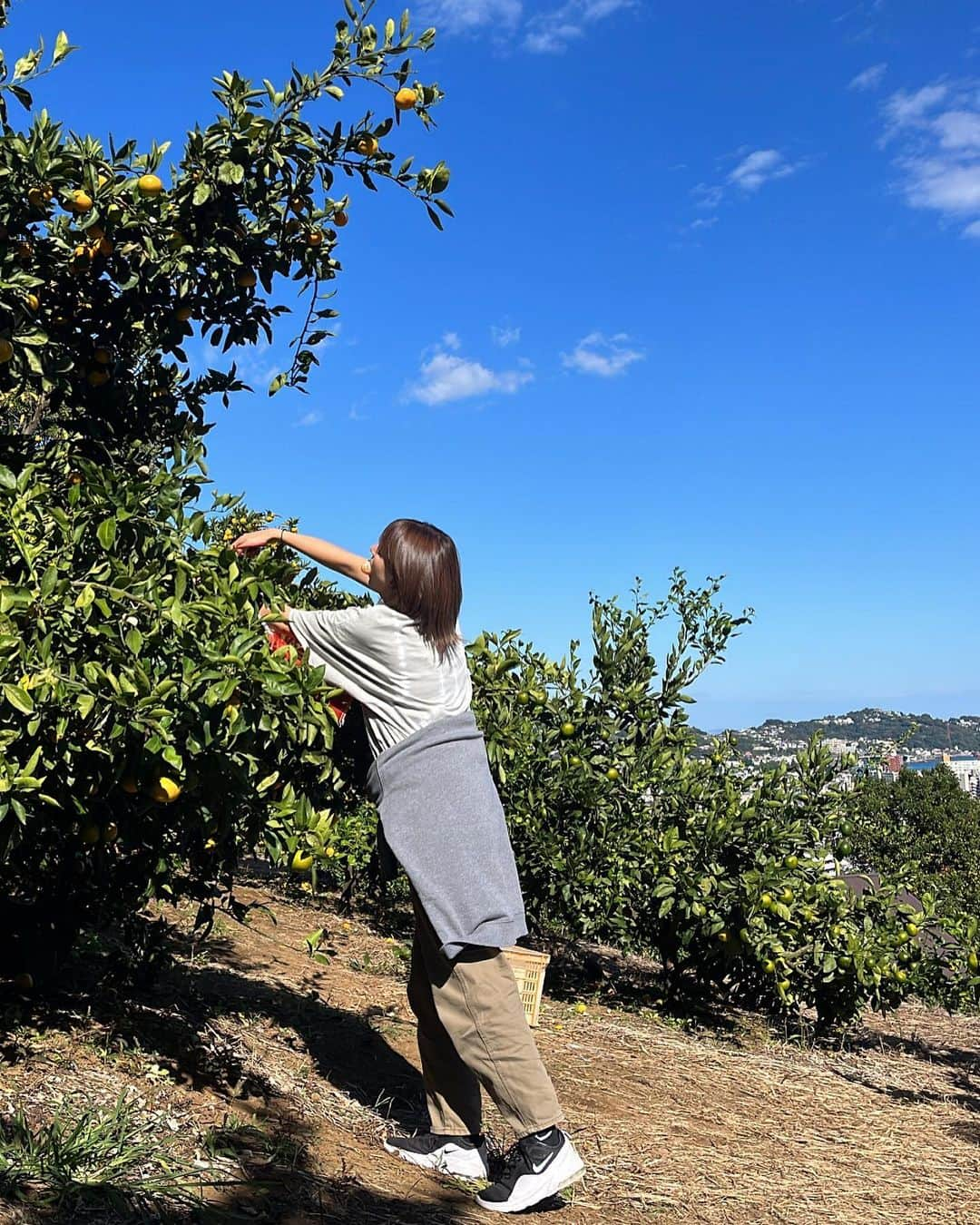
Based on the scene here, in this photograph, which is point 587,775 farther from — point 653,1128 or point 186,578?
point 186,578

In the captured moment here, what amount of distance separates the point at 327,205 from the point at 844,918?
4304 millimetres

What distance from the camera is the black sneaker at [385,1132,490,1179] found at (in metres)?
3.20

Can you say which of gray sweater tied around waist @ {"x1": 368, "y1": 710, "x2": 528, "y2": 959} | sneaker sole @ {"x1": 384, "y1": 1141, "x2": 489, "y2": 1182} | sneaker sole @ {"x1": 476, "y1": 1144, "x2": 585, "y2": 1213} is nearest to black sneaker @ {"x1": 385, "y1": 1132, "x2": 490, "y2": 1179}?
sneaker sole @ {"x1": 384, "y1": 1141, "x2": 489, "y2": 1182}

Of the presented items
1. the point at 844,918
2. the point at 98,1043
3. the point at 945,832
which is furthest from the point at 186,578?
the point at 945,832

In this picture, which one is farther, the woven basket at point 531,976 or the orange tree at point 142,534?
the woven basket at point 531,976

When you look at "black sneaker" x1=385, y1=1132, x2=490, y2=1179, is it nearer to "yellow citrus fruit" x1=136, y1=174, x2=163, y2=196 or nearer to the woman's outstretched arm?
the woman's outstretched arm

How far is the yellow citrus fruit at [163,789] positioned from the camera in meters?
2.51

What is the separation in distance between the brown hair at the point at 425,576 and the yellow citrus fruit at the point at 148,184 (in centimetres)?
114

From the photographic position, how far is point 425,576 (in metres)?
3.11

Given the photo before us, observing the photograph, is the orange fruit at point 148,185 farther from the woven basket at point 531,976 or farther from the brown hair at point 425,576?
the woven basket at point 531,976

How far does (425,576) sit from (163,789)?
930 mm

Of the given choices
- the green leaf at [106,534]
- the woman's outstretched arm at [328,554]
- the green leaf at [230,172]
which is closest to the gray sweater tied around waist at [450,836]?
the woman's outstretched arm at [328,554]

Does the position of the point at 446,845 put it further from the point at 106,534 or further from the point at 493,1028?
the point at 106,534

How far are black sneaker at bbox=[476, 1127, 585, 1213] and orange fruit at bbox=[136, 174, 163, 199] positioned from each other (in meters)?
2.80
